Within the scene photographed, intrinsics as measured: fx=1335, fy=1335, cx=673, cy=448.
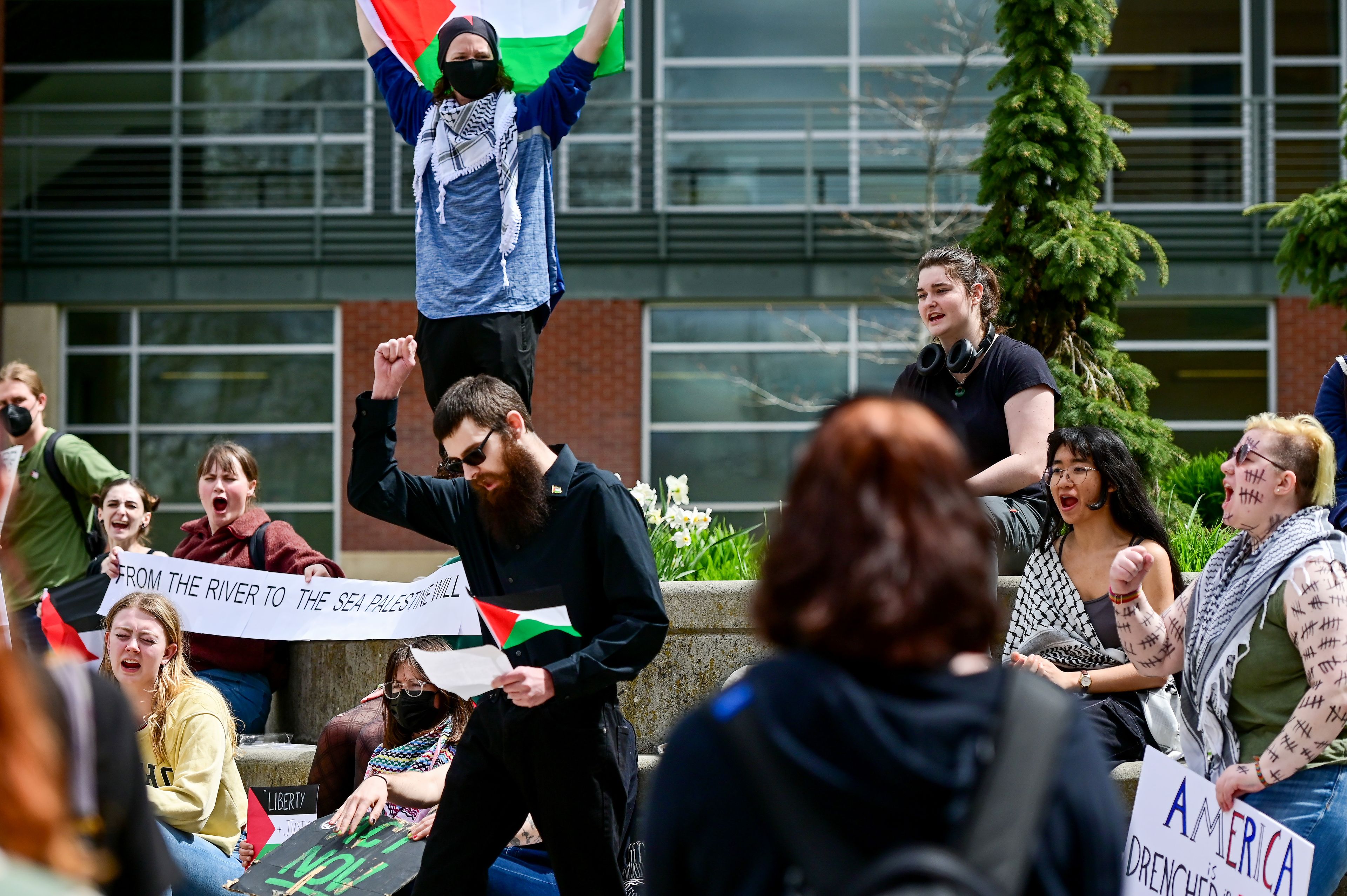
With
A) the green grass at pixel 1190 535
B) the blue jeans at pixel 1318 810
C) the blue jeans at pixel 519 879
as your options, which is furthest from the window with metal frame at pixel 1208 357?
the blue jeans at pixel 519 879

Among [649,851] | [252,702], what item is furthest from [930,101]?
[649,851]

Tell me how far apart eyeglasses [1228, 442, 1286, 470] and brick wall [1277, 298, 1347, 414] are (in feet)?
48.4

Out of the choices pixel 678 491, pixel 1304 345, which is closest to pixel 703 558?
pixel 678 491

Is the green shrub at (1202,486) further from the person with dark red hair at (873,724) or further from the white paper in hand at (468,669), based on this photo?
the person with dark red hair at (873,724)

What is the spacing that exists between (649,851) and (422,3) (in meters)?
4.87

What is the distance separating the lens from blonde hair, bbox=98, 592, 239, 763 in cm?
487

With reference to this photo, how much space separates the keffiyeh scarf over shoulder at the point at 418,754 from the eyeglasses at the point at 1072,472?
2477 millimetres

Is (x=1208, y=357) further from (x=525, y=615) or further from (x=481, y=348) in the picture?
(x=525, y=615)

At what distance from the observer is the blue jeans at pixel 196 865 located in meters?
4.65

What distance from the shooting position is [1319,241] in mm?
8961

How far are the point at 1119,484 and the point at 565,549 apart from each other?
2258 mm

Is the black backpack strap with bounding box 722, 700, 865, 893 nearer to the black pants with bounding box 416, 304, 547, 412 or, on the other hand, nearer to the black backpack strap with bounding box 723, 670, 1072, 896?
the black backpack strap with bounding box 723, 670, 1072, 896

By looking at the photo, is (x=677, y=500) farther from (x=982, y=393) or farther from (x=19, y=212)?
(x=19, y=212)

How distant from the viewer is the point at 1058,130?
8.80m
